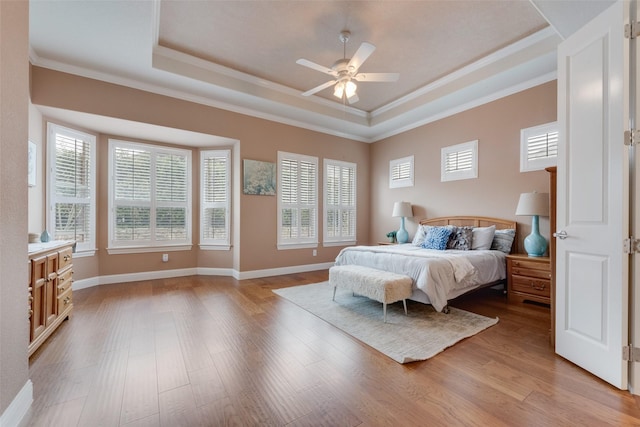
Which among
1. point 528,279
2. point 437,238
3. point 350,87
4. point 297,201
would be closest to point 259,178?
point 297,201

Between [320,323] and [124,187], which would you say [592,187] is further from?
[124,187]

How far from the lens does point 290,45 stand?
3.55 metres

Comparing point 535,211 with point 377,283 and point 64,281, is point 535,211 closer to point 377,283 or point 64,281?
point 377,283

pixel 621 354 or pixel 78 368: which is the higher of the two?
pixel 621 354

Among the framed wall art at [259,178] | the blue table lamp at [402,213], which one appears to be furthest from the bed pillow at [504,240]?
the framed wall art at [259,178]

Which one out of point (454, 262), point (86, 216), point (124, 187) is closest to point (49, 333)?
point (86, 216)

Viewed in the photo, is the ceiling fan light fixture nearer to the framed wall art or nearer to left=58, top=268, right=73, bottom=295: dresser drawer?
the framed wall art

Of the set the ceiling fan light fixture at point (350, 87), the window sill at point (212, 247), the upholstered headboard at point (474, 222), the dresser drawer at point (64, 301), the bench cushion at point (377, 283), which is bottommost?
the dresser drawer at point (64, 301)

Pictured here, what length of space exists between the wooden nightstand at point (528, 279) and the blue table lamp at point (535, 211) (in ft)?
0.62

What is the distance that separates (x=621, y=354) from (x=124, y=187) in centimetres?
615

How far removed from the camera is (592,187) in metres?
1.94

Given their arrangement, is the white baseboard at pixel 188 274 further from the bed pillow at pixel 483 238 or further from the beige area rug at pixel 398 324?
the bed pillow at pixel 483 238

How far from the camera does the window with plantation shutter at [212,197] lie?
5238 mm

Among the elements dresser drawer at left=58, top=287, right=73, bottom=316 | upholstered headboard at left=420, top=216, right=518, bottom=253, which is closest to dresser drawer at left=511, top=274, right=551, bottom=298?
upholstered headboard at left=420, top=216, right=518, bottom=253
